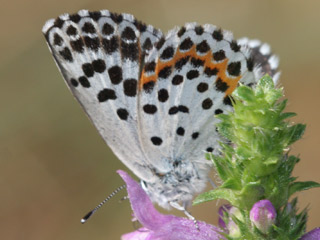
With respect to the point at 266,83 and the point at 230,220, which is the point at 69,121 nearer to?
the point at 230,220

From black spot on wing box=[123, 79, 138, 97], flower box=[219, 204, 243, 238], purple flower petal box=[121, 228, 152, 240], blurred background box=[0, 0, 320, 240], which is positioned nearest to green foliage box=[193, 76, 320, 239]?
flower box=[219, 204, 243, 238]

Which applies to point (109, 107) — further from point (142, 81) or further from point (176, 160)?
point (176, 160)

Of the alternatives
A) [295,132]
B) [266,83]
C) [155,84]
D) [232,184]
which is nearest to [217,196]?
[232,184]

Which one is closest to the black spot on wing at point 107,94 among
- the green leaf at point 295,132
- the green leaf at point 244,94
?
the green leaf at point 244,94

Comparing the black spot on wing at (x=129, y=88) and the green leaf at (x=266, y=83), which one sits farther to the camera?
the black spot on wing at (x=129, y=88)

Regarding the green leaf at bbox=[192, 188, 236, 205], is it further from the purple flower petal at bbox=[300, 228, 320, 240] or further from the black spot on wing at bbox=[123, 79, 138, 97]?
the black spot on wing at bbox=[123, 79, 138, 97]

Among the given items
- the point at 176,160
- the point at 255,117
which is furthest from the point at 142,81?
the point at 255,117

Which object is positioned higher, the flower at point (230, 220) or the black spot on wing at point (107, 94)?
the black spot on wing at point (107, 94)

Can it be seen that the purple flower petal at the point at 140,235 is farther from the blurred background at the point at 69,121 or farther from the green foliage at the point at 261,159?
the blurred background at the point at 69,121
